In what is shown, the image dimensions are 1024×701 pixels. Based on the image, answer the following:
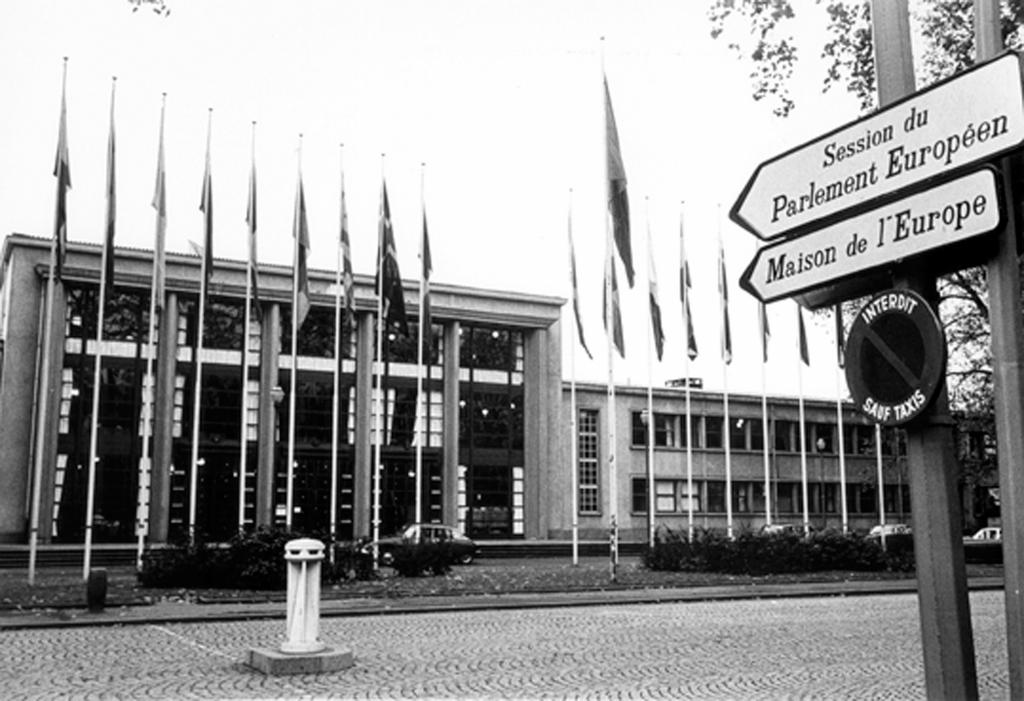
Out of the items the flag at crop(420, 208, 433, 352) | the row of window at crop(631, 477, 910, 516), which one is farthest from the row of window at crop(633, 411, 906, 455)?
the flag at crop(420, 208, 433, 352)

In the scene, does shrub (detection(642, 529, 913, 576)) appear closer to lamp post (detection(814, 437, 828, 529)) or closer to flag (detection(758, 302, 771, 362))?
flag (detection(758, 302, 771, 362))

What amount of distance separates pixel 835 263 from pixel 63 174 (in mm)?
22963

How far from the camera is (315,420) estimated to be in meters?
47.6

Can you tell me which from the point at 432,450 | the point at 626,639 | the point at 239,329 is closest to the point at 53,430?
the point at 239,329

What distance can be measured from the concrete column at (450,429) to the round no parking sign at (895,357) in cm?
4604

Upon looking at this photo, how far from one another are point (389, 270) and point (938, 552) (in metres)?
26.7

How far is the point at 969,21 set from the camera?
1493 centimetres

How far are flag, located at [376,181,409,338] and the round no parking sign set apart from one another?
26.0 metres

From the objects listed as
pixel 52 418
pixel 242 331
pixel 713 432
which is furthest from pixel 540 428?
pixel 52 418

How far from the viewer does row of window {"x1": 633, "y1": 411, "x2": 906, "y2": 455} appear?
5891cm

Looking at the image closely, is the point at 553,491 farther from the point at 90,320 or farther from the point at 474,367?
the point at 90,320

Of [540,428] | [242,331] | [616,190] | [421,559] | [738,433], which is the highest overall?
[242,331]

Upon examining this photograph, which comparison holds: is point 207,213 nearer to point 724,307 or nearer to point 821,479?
point 724,307

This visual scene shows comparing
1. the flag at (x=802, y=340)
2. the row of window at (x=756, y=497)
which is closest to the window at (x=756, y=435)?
the row of window at (x=756, y=497)
